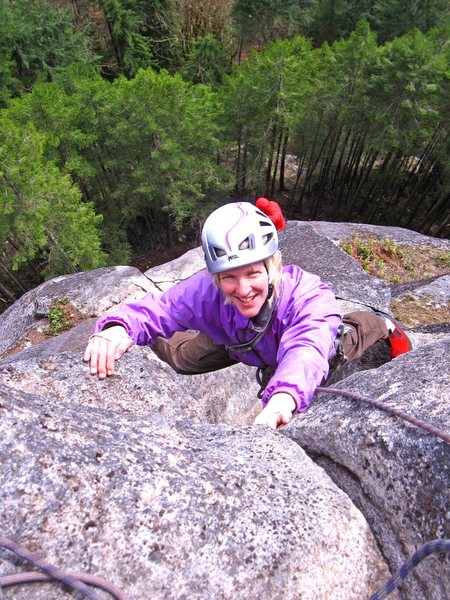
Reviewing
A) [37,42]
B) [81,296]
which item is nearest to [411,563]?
[81,296]

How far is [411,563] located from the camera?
6.18ft

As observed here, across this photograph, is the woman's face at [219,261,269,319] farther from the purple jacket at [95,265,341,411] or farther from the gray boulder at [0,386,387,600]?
the gray boulder at [0,386,387,600]

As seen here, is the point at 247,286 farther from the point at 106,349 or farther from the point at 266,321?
the point at 106,349

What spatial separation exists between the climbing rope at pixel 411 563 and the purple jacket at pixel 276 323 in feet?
2.95

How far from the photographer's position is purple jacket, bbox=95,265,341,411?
8.41ft

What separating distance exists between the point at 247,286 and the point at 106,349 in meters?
1.05

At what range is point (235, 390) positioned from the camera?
581 cm

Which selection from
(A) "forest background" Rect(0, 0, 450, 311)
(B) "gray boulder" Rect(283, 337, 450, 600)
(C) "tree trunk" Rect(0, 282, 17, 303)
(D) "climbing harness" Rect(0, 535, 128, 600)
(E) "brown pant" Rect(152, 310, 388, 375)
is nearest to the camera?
(D) "climbing harness" Rect(0, 535, 128, 600)

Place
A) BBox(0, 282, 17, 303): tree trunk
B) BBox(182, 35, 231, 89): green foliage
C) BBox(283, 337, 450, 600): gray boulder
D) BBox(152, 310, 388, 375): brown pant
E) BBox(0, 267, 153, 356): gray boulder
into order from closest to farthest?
BBox(283, 337, 450, 600): gray boulder, BBox(152, 310, 388, 375): brown pant, BBox(0, 267, 153, 356): gray boulder, BBox(0, 282, 17, 303): tree trunk, BBox(182, 35, 231, 89): green foliage

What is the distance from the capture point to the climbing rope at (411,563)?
6.00ft

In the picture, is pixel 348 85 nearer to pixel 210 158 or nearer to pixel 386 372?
pixel 210 158

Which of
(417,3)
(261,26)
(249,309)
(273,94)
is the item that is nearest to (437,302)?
(249,309)

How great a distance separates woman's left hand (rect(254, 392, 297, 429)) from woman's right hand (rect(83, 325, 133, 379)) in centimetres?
110

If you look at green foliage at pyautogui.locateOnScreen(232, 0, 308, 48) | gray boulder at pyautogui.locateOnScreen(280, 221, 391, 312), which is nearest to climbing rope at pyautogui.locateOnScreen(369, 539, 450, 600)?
gray boulder at pyautogui.locateOnScreen(280, 221, 391, 312)
